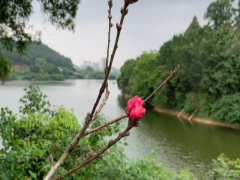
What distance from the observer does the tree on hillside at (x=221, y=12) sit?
28.4 m

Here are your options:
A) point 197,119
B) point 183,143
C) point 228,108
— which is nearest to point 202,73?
point 228,108

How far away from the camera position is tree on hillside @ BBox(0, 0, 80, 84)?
160 inches

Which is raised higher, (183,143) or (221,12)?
(221,12)

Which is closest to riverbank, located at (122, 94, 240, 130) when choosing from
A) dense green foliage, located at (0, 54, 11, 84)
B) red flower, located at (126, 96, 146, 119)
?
dense green foliage, located at (0, 54, 11, 84)

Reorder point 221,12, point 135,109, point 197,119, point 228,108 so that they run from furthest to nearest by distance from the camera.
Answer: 1. point 221,12
2. point 197,119
3. point 228,108
4. point 135,109

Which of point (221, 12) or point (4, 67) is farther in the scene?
point (221, 12)

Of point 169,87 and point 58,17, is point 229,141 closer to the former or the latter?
point 169,87

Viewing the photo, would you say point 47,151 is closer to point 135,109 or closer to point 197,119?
point 135,109

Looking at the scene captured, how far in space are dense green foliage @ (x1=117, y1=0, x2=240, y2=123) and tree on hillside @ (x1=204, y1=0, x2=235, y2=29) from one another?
11070 millimetres

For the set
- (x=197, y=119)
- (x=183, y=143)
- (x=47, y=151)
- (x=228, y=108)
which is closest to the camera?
(x=47, y=151)

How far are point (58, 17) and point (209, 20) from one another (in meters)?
31.2

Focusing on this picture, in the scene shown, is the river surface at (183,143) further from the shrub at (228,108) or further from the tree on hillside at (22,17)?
the tree on hillside at (22,17)

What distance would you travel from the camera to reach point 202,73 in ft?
54.6

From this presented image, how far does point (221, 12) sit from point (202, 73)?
17.8 metres
